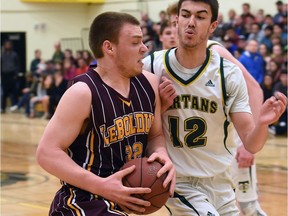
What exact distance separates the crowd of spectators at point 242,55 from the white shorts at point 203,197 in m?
9.39

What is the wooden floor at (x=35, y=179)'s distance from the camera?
9.04m

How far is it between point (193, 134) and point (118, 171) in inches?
39.1

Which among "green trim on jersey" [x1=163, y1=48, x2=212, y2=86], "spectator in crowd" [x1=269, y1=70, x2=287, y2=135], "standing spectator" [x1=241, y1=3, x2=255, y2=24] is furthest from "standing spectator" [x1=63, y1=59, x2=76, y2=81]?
"green trim on jersey" [x1=163, y1=48, x2=212, y2=86]

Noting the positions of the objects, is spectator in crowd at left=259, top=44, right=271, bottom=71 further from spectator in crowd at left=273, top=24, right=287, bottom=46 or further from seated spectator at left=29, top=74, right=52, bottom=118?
seated spectator at left=29, top=74, right=52, bottom=118

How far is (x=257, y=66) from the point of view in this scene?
17.1 metres

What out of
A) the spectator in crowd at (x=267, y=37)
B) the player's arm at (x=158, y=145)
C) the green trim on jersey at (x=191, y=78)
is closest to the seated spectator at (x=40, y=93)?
the spectator in crowd at (x=267, y=37)

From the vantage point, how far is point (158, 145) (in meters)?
4.69

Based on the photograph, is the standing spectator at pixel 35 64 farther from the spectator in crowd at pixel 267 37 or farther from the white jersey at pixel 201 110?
the white jersey at pixel 201 110

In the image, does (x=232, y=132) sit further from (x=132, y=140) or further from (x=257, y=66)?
(x=257, y=66)

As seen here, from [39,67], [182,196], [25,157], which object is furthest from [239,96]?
[39,67]

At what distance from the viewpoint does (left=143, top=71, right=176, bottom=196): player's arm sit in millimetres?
4395

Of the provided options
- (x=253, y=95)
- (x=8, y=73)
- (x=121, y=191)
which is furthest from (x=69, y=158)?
(x=8, y=73)

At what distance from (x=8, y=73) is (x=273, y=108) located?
2162 cm

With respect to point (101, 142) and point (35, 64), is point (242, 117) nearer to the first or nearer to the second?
point (101, 142)
